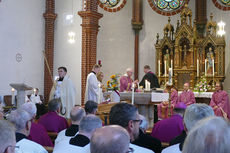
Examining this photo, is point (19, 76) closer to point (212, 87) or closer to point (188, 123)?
point (212, 87)

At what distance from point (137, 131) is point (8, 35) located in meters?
10.7

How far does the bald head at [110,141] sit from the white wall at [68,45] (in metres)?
11.9

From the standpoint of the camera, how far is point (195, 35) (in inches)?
569

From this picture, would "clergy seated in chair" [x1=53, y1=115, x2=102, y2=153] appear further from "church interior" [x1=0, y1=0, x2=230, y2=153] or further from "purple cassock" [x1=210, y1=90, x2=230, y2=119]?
"purple cassock" [x1=210, y1=90, x2=230, y2=119]

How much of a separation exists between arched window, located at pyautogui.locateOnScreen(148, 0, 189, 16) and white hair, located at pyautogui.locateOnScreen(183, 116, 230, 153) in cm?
1577

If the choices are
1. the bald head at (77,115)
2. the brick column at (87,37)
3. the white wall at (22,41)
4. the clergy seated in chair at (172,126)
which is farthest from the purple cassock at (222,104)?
the bald head at (77,115)

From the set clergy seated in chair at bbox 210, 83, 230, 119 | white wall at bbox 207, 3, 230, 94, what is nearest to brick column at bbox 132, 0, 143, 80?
white wall at bbox 207, 3, 230, 94

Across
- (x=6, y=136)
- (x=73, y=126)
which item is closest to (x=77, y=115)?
(x=73, y=126)

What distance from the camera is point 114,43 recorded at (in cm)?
1672

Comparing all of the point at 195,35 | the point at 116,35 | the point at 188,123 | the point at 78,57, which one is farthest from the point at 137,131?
the point at 116,35

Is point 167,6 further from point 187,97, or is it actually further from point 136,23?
point 187,97

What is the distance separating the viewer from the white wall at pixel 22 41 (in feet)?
41.7

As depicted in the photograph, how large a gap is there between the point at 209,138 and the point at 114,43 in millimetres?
15534

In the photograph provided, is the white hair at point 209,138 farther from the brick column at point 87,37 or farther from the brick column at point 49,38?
the brick column at point 49,38
